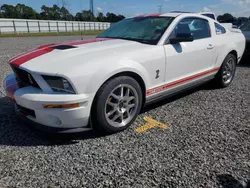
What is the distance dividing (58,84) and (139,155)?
45.0 inches

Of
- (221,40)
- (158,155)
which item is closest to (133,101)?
→ (158,155)

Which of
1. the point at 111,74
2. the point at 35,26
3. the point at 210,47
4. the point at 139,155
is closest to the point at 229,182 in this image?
the point at 139,155

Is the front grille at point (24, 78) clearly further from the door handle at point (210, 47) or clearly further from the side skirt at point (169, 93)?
the door handle at point (210, 47)

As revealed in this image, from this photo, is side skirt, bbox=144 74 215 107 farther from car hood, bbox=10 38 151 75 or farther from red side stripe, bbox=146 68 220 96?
car hood, bbox=10 38 151 75

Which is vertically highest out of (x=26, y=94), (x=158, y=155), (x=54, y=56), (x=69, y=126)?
(x=54, y=56)

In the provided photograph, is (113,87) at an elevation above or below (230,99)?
above

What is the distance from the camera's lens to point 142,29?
339cm

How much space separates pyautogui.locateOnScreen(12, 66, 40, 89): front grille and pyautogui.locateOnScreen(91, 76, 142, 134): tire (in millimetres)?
750

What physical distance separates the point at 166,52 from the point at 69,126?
5.36 feet

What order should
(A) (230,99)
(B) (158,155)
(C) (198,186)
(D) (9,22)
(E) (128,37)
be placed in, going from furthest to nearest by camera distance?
1. (D) (9,22)
2. (A) (230,99)
3. (E) (128,37)
4. (B) (158,155)
5. (C) (198,186)

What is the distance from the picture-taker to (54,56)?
2.52 m

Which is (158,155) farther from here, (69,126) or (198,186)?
(69,126)

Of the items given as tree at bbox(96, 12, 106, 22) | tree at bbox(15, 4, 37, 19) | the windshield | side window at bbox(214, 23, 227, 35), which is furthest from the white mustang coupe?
tree at bbox(15, 4, 37, 19)

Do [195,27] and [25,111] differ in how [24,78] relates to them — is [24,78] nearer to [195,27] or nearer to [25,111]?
[25,111]
